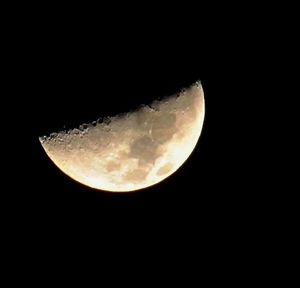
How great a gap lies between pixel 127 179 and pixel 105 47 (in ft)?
3.86

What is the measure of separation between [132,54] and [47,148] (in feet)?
3.61

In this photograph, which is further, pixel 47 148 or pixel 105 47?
pixel 47 148

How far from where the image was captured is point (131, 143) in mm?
3660

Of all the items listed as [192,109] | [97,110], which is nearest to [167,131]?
[192,109]

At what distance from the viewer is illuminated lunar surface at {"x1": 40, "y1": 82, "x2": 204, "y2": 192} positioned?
3.61m

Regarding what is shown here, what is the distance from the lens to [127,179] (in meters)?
3.89

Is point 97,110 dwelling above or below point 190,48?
below

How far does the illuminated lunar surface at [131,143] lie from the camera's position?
3611 millimetres

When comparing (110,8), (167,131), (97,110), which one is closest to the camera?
(110,8)

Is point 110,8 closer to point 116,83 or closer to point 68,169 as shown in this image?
point 116,83

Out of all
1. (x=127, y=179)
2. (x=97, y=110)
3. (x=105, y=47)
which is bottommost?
(x=127, y=179)

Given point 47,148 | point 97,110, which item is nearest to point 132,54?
point 97,110

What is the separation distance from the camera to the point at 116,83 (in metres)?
3.36

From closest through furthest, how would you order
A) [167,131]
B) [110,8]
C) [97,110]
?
[110,8] → [97,110] → [167,131]
